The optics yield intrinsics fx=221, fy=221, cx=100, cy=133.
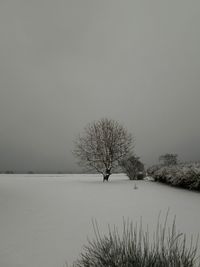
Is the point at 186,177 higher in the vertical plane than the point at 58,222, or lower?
higher

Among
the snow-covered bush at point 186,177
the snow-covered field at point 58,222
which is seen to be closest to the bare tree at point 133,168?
the snow-covered bush at point 186,177

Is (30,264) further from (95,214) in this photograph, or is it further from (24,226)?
(95,214)

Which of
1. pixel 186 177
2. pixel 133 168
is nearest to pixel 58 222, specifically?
pixel 186 177

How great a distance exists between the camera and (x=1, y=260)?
152 inches

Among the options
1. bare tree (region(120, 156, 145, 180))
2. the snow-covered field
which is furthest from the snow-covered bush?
bare tree (region(120, 156, 145, 180))

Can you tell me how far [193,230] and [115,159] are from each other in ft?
52.6

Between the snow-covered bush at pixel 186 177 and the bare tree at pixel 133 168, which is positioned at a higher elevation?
the bare tree at pixel 133 168

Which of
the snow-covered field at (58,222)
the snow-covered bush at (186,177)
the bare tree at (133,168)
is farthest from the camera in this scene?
the bare tree at (133,168)

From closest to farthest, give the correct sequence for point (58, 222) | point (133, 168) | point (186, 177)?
point (58, 222) → point (186, 177) → point (133, 168)

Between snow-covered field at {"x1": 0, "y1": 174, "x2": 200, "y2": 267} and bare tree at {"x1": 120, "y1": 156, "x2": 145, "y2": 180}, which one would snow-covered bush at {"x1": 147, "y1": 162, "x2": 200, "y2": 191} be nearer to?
snow-covered field at {"x1": 0, "y1": 174, "x2": 200, "y2": 267}

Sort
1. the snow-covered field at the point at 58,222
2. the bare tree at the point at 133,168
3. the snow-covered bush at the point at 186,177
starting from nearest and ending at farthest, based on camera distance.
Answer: the snow-covered field at the point at 58,222 → the snow-covered bush at the point at 186,177 → the bare tree at the point at 133,168

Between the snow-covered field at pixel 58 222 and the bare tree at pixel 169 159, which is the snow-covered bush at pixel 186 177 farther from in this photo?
the bare tree at pixel 169 159

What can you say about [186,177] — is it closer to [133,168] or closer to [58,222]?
[58,222]

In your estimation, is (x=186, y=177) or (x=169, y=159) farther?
(x=169, y=159)
